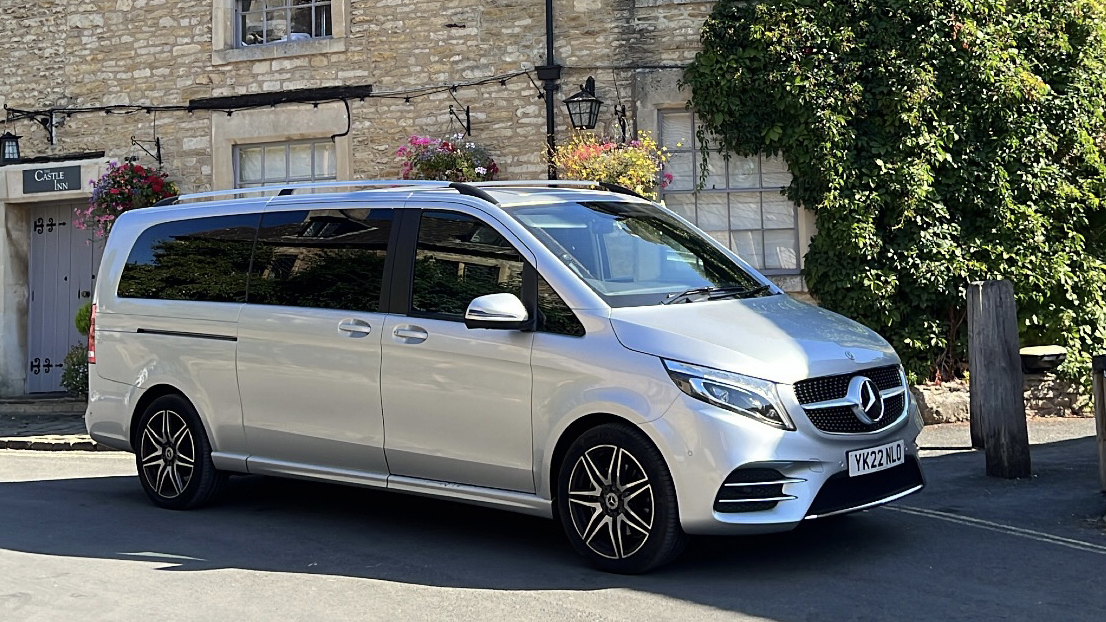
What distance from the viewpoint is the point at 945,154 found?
12664 mm

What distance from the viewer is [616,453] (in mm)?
6012

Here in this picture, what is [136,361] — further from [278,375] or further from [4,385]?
[4,385]

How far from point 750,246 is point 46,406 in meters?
8.43

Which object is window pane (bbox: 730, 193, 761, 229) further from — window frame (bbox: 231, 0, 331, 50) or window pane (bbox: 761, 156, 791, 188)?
window frame (bbox: 231, 0, 331, 50)

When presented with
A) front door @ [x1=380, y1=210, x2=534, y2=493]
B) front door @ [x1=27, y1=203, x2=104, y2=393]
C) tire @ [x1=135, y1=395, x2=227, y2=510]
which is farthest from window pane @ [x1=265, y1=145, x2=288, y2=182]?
front door @ [x1=380, y1=210, x2=534, y2=493]

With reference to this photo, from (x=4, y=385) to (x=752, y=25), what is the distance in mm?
10574

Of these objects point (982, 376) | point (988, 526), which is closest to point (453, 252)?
point (988, 526)

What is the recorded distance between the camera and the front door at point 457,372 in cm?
644

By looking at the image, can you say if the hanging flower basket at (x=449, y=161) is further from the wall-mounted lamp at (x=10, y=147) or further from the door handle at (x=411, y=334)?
the door handle at (x=411, y=334)

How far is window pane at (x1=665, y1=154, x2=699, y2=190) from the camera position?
13.7 meters

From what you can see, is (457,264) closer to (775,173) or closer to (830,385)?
(830,385)

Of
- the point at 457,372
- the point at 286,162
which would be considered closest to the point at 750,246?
the point at 286,162

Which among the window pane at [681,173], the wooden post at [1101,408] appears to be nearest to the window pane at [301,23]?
the window pane at [681,173]

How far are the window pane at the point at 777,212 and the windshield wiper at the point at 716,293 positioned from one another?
649 centimetres
